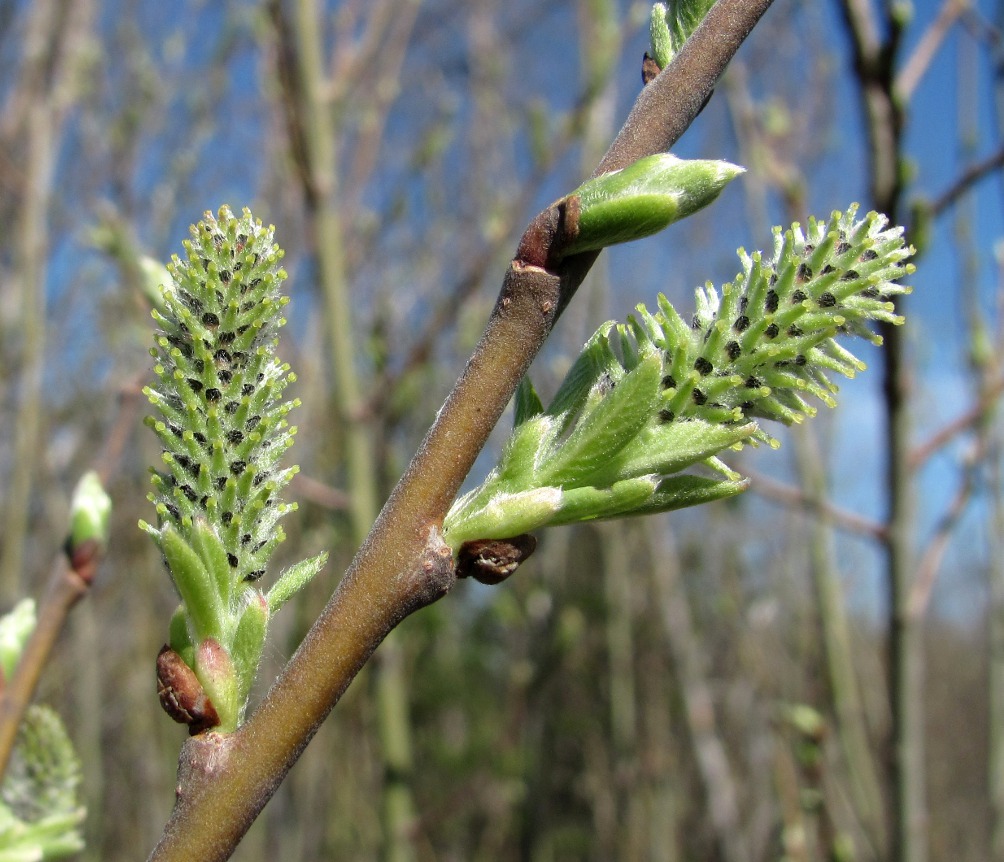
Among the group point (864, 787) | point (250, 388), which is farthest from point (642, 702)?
point (250, 388)

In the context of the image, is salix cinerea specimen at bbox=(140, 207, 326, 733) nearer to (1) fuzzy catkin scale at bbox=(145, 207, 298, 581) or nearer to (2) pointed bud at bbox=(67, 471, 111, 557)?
(1) fuzzy catkin scale at bbox=(145, 207, 298, 581)

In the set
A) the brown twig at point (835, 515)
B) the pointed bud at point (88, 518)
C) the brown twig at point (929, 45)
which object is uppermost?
the brown twig at point (929, 45)

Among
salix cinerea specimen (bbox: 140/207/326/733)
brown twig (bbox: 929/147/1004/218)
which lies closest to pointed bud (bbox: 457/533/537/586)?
salix cinerea specimen (bbox: 140/207/326/733)

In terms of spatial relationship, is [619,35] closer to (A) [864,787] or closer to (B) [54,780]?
(A) [864,787]

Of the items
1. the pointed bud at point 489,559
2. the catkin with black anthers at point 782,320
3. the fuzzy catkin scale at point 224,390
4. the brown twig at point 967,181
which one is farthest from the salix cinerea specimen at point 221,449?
the brown twig at point 967,181

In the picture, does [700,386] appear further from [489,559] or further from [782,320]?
[489,559]

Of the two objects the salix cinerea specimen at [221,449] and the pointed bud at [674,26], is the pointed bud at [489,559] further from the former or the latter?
the pointed bud at [674,26]
